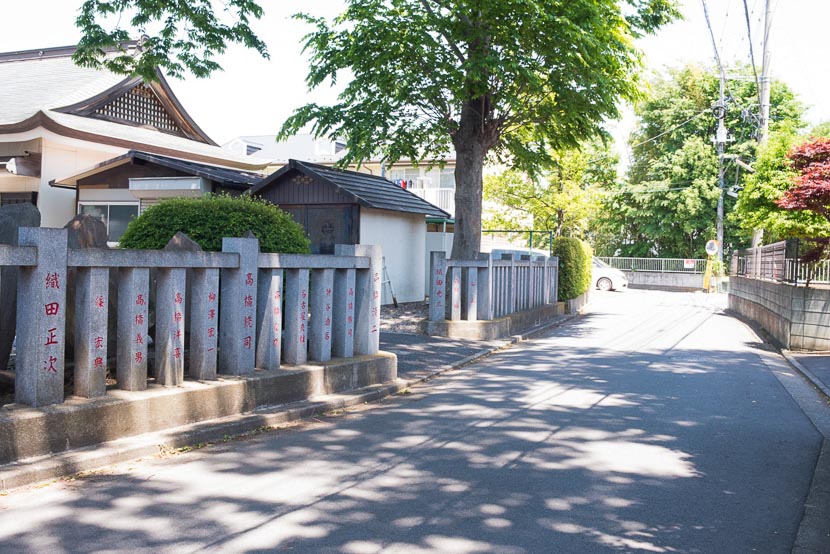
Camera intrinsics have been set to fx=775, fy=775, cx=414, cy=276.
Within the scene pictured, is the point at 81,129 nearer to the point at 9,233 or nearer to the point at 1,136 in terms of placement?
the point at 1,136

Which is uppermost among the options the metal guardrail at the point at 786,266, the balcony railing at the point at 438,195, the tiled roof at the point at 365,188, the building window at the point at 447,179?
the building window at the point at 447,179

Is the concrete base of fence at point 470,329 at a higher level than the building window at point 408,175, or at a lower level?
lower

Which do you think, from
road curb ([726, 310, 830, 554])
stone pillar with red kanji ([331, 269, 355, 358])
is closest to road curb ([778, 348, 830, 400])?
road curb ([726, 310, 830, 554])

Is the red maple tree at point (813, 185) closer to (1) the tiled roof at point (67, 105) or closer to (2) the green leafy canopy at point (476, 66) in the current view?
(2) the green leafy canopy at point (476, 66)

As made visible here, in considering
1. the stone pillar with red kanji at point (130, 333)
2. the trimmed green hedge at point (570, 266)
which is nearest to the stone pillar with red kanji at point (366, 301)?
the stone pillar with red kanji at point (130, 333)

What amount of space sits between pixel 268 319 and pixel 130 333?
5.85 ft

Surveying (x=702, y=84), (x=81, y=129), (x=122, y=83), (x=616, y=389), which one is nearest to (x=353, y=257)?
(x=616, y=389)

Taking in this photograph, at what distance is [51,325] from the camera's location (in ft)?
18.5

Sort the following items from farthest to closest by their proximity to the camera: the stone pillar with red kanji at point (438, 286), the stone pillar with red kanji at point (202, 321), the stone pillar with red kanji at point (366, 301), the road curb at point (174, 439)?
the stone pillar with red kanji at point (438, 286)
the stone pillar with red kanji at point (366, 301)
the stone pillar with red kanji at point (202, 321)
the road curb at point (174, 439)

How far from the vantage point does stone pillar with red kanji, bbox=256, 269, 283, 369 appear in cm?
797

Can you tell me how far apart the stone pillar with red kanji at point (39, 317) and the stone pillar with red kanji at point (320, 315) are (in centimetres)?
349

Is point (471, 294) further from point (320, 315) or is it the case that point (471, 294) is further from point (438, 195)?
point (438, 195)

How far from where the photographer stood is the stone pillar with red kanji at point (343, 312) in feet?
30.3

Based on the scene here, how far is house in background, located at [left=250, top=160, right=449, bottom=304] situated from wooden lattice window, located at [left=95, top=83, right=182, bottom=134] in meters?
7.20
